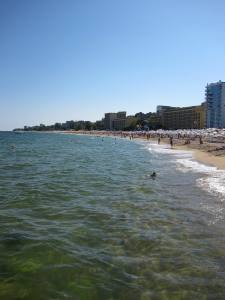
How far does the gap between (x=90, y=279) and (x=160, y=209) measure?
22.6 feet

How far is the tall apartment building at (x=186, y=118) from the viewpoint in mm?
182625

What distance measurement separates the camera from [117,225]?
11.9 meters

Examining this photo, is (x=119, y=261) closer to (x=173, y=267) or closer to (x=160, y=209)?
(x=173, y=267)

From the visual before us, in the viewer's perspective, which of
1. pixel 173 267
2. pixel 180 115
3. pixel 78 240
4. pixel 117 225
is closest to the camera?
pixel 173 267

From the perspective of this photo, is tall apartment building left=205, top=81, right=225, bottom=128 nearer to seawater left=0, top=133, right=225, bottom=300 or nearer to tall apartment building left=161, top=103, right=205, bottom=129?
tall apartment building left=161, top=103, right=205, bottom=129

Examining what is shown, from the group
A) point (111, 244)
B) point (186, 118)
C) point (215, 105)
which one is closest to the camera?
point (111, 244)

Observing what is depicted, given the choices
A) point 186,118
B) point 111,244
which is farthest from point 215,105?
point 111,244

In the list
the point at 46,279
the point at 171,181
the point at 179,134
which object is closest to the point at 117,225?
the point at 46,279

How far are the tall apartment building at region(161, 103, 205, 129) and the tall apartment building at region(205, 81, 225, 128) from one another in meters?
6.69

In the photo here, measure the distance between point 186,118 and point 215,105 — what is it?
1815 cm

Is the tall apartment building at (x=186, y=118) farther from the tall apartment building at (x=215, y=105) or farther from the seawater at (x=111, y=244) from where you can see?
the seawater at (x=111, y=244)

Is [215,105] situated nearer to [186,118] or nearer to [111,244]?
[186,118]

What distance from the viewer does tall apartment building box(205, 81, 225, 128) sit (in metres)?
167

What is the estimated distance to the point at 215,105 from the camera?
172125mm
